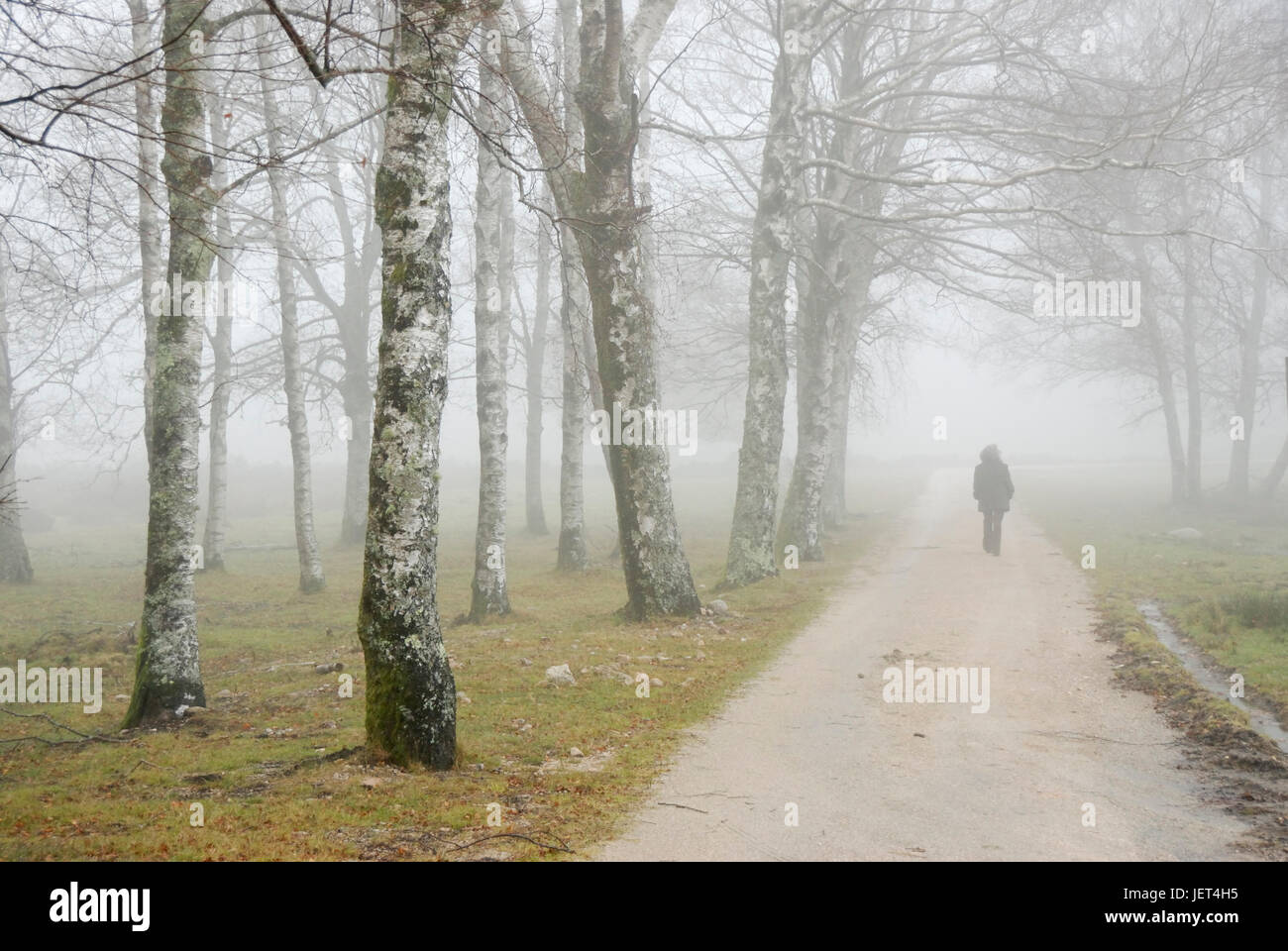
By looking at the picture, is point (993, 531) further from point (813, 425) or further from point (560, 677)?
point (560, 677)

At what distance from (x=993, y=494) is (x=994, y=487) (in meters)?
0.16

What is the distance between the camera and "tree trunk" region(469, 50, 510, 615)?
13.8 meters

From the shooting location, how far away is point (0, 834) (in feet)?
17.9

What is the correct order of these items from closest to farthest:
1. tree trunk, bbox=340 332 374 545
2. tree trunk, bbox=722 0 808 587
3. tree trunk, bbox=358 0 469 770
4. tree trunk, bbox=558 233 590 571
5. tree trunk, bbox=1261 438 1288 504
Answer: tree trunk, bbox=358 0 469 770 → tree trunk, bbox=722 0 808 587 → tree trunk, bbox=558 233 590 571 → tree trunk, bbox=340 332 374 545 → tree trunk, bbox=1261 438 1288 504

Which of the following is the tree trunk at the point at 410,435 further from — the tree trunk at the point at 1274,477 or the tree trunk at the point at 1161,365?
the tree trunk at the point at 1274,477

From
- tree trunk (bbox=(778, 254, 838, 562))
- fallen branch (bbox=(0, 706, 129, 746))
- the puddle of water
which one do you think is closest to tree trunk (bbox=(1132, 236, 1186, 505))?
tree trunk (bbox=(778, 254, 838, 562))

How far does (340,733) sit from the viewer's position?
305 inches

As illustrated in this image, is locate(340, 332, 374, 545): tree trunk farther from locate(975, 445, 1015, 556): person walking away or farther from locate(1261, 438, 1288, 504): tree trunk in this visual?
locate(1261, 438, 1288, 504): tree trunk

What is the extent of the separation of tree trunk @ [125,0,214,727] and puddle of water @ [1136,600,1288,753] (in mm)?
9192

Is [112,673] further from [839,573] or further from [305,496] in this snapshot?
[839,573]

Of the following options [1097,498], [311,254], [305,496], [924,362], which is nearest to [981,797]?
[305,496]

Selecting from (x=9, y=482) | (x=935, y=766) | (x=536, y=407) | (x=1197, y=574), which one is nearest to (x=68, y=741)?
(x=935, y=766)

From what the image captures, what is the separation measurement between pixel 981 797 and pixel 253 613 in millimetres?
12611

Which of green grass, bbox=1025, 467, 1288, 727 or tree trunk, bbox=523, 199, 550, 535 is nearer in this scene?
green grass, bbox=1025, 467, 1288, 727
